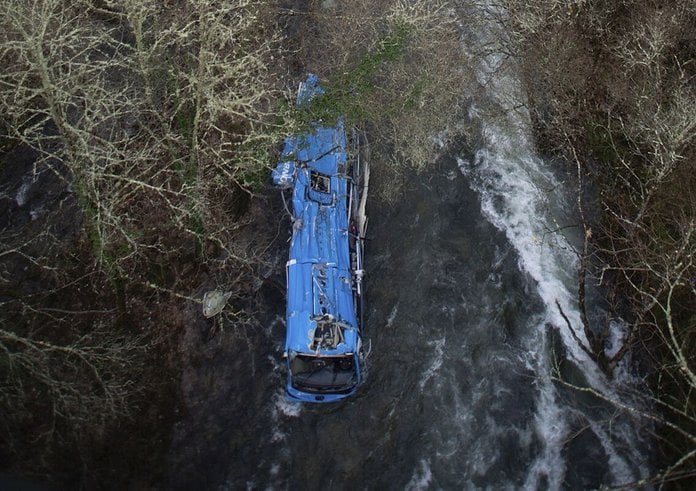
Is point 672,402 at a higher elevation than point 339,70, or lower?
lower

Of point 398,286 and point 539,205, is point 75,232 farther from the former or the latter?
point 539,205

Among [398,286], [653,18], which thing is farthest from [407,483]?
[653,18]

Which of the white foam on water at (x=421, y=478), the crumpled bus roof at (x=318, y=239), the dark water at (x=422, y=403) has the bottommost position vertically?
the white foam on water at (x=421, y=478)

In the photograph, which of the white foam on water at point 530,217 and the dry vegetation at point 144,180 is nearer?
the dry vegetation at point 144,180

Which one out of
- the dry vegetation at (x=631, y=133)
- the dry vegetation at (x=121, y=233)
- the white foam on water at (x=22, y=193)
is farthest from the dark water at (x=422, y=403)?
the white foam on water at (x=22, y=193)

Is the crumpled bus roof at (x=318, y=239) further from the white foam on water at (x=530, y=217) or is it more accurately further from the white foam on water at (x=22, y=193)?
the white foam on water at (x=22, y=193)

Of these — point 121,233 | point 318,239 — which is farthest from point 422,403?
point 121,233
